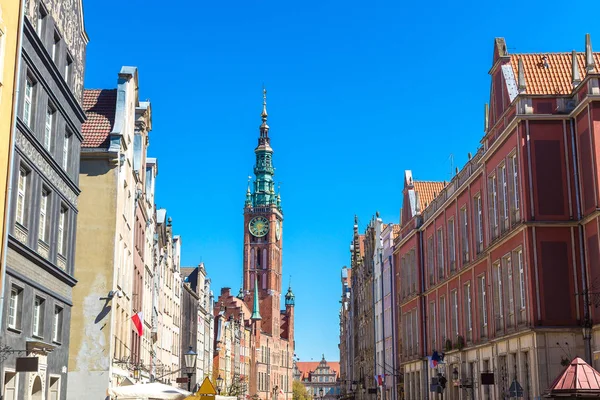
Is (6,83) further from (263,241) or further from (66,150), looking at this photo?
(263,241)

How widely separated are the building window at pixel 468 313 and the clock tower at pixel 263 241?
132255 mm

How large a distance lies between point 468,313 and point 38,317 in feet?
72.0

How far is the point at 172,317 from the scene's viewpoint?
67.1 metres

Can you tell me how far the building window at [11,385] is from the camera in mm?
22922

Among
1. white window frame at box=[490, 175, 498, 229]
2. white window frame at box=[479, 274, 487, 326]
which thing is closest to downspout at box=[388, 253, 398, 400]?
white window frame at box=[479, 274, 487, 326]

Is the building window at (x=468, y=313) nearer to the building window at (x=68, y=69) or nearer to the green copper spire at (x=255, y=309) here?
the building window at (x=68, y=69)

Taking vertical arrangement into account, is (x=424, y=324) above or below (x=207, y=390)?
above

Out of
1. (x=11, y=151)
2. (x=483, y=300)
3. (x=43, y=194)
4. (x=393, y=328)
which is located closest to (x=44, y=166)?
(x=43, y=194)

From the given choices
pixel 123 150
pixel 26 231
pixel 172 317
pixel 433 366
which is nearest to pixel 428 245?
pixel 433 366

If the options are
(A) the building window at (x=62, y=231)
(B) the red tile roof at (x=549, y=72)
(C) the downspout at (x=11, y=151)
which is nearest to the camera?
(C) the downspout at (x=11, y=151)

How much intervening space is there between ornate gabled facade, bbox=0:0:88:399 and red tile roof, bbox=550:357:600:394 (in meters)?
13.9

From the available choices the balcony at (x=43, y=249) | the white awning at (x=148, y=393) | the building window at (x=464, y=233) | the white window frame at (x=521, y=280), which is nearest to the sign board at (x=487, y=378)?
the white window frame at (x=521, y=280)

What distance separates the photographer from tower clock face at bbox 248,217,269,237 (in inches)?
6880

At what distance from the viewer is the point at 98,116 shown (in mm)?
37406
